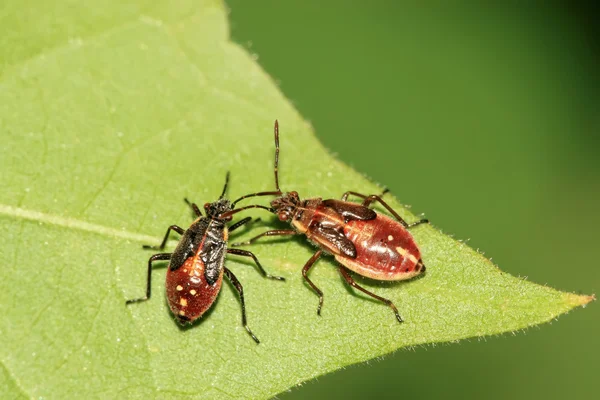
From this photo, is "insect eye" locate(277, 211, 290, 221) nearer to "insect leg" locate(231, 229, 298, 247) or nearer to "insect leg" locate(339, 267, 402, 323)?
"insect leg" locate(231, 229, 298, 247)

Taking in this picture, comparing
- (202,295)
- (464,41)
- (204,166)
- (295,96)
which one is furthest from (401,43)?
(202,295)

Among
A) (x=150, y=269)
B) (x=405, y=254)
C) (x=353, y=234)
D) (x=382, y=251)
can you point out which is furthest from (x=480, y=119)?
(x=150, y=269)

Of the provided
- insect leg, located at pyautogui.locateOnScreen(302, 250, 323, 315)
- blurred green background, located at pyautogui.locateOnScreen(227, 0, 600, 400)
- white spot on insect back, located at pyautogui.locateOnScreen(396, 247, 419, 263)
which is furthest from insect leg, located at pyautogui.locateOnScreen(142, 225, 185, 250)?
blurred green background, located at pyautogui.locateOnScreen(227, 0, 600, 400)

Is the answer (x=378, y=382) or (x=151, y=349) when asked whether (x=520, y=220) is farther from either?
(x=151, y=349)

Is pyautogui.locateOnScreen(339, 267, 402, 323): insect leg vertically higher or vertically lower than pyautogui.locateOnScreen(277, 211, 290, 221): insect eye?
higher

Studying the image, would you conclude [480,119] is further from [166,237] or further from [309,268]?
[166,237]
